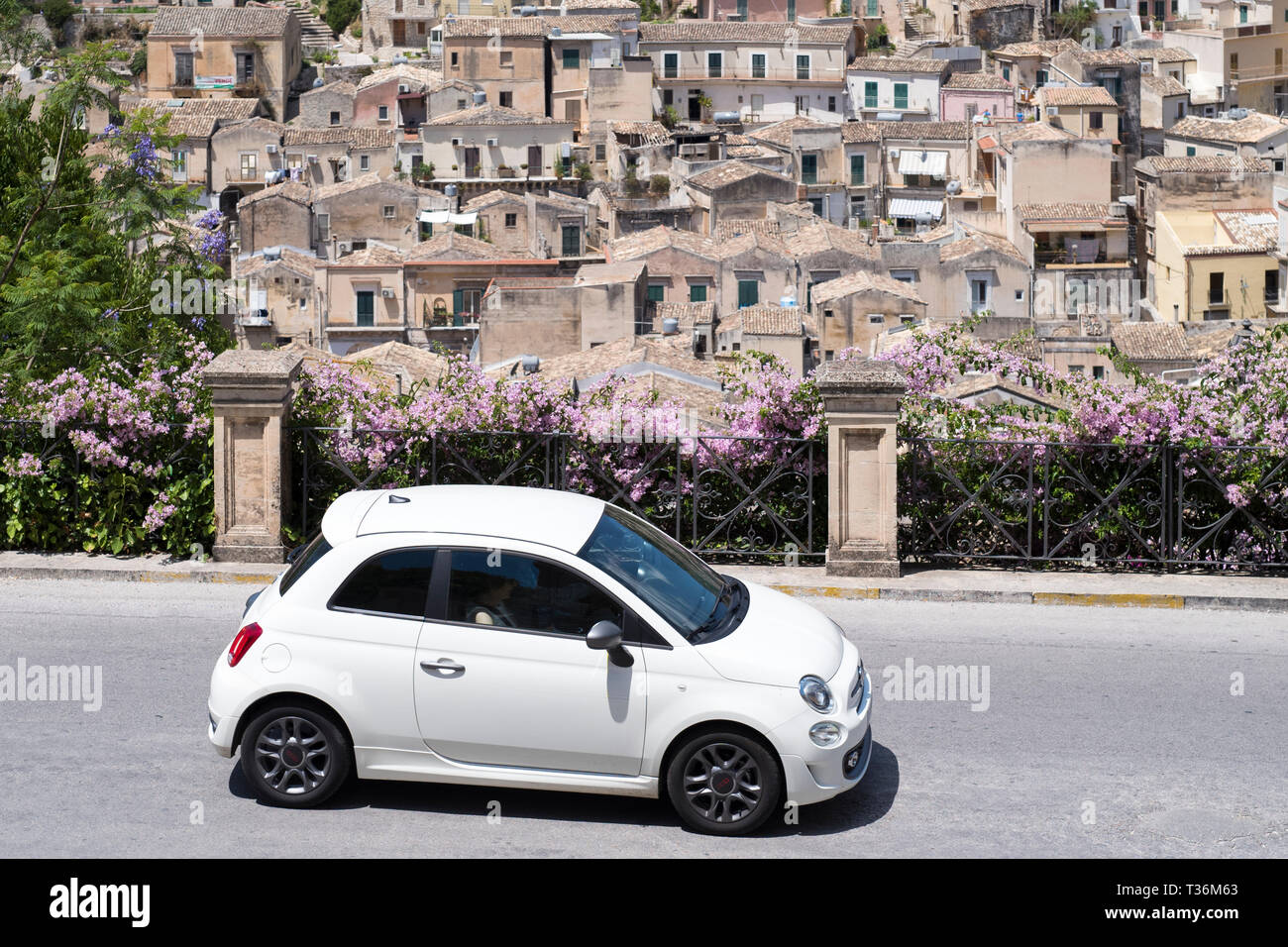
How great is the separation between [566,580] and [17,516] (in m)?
5.93

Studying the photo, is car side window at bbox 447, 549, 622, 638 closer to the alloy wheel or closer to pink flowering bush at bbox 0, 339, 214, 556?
the alloy wheel

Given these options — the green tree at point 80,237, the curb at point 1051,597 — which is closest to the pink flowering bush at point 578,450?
the curb at point 1051,597

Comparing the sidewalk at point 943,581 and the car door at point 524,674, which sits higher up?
the car door at point 524,674

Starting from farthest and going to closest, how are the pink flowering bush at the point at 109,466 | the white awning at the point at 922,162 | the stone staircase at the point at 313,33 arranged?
the stone staircase at the point at 313,33, the white awning at the point at 922,162, the pink flowering bush at the point at 109,466

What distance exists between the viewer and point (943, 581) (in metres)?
11.5

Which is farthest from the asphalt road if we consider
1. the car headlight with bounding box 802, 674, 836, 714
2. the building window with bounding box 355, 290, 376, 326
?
the building window with bounding box 355, 290, 376, 326

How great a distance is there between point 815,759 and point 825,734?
119 mm

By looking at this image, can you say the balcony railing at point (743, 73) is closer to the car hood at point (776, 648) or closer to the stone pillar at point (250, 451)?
the stone pillar at point (250, 451)

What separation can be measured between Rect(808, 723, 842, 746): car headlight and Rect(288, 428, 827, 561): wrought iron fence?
14.3 ft

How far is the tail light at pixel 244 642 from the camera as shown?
7707mm

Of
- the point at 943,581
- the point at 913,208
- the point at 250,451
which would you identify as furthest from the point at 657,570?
the point at 913,208

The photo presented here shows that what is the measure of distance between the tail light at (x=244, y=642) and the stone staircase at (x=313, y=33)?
373ft

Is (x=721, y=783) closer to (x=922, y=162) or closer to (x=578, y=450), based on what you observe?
(x=578, y=450)

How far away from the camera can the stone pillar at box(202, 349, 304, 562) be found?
11.5m
